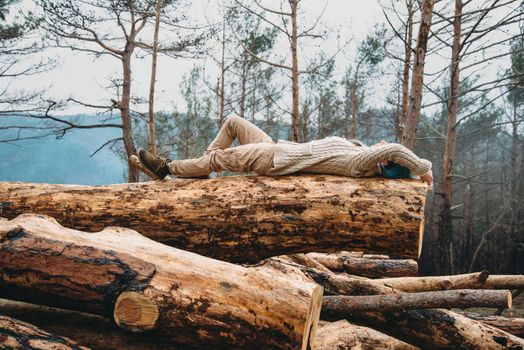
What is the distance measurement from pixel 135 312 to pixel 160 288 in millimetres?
192

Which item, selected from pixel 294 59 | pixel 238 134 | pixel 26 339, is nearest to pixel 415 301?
pixel 238 134

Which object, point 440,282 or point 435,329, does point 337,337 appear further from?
point 440,282

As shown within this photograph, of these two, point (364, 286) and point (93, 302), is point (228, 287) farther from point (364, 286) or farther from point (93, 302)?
point (364, 286)

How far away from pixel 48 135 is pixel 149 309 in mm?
10900

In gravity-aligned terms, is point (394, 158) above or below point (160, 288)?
above

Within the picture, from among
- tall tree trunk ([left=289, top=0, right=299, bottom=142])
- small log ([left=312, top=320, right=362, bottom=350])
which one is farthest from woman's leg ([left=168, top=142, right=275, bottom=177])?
tall tree trunk ([left=289, top=0, right=299, bottom=142])

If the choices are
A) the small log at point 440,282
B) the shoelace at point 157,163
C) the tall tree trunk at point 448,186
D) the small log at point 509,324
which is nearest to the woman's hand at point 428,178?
the small log at point 440,282

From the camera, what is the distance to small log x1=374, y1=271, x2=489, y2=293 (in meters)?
4.24

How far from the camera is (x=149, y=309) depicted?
232 centimetres

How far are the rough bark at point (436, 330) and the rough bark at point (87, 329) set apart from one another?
1738mm

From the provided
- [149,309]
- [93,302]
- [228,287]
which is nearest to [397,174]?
[228,287]

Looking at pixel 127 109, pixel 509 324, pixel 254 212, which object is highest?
pixel 127 109

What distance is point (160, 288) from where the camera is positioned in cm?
236

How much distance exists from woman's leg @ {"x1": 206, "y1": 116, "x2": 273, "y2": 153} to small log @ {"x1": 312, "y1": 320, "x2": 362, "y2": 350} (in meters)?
1.96
